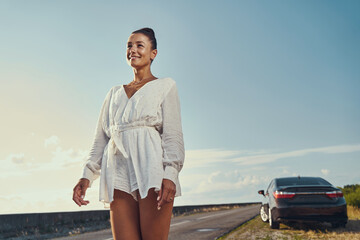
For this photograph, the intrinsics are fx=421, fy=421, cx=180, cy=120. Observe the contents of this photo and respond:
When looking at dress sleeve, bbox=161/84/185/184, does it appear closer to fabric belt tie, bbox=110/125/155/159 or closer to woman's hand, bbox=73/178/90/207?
fabric belt tie, bbox=110/125/155/159

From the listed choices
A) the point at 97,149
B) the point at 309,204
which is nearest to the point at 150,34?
the point at 97,149

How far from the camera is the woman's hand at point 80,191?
9.48 feet

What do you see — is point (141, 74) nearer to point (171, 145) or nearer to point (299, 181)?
point (171, 145)

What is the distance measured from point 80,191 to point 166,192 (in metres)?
0.69

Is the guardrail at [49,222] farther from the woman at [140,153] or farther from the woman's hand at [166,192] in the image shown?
the woman's hand at [166,192]

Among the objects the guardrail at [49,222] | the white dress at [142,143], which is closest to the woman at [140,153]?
the white dress at [142,143]

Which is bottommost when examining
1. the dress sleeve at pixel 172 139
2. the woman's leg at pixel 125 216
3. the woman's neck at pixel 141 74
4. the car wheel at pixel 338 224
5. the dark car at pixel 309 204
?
the car wheel at pixel 338 224

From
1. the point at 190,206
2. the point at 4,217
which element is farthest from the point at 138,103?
the point at 190,206

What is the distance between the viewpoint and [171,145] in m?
2.76

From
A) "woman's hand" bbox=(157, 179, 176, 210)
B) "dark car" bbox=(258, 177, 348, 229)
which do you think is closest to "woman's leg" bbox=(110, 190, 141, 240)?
"woman's hand" bbox=(157, 179, 176, 210)

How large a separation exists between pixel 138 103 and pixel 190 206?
29.3 metres

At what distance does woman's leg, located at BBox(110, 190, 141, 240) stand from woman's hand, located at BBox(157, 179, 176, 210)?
0.20 m

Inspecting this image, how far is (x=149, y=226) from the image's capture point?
8.55 ft

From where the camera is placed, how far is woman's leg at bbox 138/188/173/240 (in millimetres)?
2607
